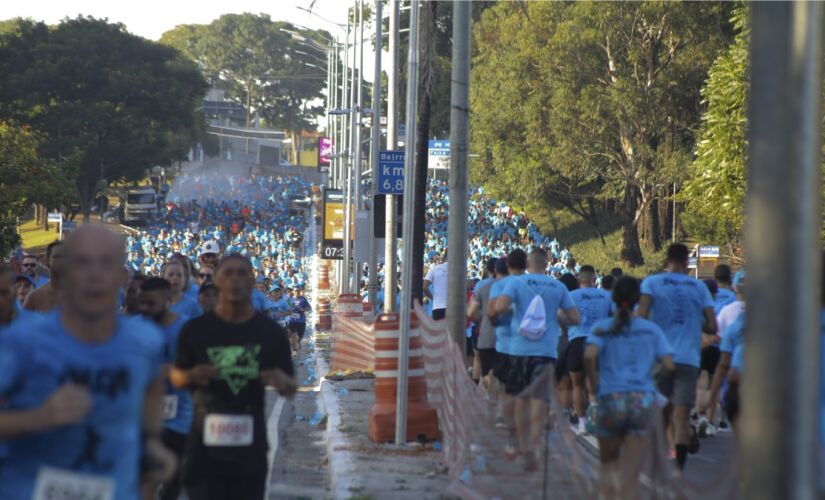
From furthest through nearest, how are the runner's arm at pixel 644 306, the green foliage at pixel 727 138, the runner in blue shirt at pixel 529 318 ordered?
the green foliage at pixel 727 138, the runner in blue shirt at pixel 529 318, the runner's arm at pixel 644 306

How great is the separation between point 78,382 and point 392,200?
1682cm

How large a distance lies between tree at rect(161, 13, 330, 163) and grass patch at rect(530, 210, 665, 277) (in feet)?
225

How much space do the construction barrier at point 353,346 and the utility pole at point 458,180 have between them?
7.01m

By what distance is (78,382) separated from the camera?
14.3 feet

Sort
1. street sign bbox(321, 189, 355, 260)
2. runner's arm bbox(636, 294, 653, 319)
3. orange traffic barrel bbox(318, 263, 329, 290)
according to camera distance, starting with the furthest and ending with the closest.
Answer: orange traffic barrel bbox(318, 263, 329, 290), street sign bbox(321, 189, 355, 260), runner's arm bbox(636, 294, 653, 319)

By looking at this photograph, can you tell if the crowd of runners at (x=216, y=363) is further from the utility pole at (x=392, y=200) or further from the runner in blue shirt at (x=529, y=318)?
the utility pole at (x=392, y=200)

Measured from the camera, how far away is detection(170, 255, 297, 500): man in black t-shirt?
6.60 m

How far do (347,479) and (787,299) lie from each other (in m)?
7.52

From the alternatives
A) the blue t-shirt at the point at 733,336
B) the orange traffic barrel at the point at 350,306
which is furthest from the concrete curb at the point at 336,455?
the orange traffic barrel at the point at 350,306

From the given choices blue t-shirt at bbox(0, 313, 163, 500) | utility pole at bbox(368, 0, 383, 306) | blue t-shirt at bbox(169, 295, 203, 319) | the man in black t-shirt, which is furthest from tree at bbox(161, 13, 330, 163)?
blue t-shirt at bbox(0, 313, 163, 500)

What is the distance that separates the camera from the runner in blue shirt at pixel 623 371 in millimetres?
8586

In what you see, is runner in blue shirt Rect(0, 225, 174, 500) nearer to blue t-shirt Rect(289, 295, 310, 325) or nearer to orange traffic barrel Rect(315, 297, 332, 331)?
blue t-shirt Rect(289, 295, 310, 325)

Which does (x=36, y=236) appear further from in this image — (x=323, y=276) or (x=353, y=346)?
(x=353, y=346)

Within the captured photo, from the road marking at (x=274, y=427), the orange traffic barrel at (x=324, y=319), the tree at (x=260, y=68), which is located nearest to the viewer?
the road marking at (x=274, y=427)
